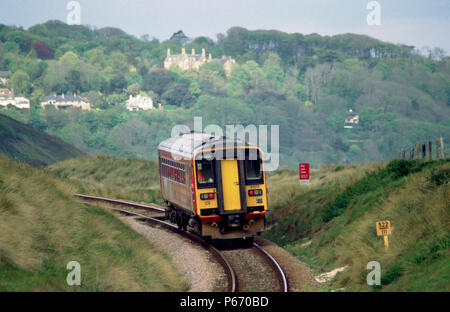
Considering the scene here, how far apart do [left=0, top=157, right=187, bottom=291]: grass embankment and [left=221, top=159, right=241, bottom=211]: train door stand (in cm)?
313

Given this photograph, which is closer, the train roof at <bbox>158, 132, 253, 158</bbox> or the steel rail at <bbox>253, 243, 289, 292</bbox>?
the steel rail at <bbox>253, 243, 289, 292</bbox>

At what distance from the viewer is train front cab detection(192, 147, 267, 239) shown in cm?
2305

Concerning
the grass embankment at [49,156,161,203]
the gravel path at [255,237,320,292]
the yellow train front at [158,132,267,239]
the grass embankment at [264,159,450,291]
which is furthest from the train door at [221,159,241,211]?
the grass embankment at [49,156,161,203]

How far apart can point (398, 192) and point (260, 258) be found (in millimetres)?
5418

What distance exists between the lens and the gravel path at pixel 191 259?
1886 cm

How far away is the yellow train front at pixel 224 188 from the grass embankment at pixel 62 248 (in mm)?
2344

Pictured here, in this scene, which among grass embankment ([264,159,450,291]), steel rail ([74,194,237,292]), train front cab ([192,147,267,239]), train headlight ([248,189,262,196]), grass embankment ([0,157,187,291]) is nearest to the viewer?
grass embankment ([0,157,187,291])

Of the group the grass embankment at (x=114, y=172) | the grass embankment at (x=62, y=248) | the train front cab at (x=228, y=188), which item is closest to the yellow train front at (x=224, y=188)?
the train front cab at (x=228, y=188)

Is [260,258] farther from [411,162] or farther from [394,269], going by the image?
[411,162]

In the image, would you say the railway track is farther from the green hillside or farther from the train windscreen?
the green hillside

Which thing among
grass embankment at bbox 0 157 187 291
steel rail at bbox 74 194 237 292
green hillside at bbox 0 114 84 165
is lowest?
green hillside at bbox 0 114 84 165

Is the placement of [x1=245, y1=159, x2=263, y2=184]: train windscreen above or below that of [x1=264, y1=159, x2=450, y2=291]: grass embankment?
above

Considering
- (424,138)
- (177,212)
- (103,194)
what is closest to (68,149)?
(103,194)

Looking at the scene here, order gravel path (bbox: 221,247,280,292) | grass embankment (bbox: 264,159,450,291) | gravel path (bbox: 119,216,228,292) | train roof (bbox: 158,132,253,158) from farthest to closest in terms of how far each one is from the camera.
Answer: train roof (bbox: 158,132,253,158)
gravel path (bbox: 119,216,228,292)
gravel path (bbox: 221,247,280,292)
grass embankment (bbox: 264,159,450,291)
